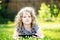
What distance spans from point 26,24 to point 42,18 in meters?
1.73

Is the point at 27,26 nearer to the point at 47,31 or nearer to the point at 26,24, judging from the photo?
the point at 26,24

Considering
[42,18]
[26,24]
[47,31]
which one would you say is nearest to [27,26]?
[26,24]

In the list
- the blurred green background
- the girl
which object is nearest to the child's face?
the girl

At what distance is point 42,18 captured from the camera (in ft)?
17.7

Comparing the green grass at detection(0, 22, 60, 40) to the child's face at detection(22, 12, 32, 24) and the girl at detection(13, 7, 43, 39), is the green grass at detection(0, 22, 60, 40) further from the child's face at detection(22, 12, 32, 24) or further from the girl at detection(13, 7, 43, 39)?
the child's face at detection(22, 12, 32, 24)

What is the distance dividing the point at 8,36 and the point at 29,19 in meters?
0.45

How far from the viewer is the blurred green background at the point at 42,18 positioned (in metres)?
4.25

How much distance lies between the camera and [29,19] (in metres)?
3.66

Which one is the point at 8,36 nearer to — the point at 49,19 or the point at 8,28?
the point at 8,28

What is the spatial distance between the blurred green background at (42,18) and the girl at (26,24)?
0.67ft

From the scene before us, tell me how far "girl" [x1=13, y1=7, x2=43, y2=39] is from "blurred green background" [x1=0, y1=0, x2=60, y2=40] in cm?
20

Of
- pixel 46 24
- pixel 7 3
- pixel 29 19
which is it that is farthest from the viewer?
pixel 7 3

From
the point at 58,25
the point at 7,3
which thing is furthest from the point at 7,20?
the point at 58,25

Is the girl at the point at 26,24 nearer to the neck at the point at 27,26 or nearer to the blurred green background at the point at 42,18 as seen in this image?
the neck at the point at 27,26
